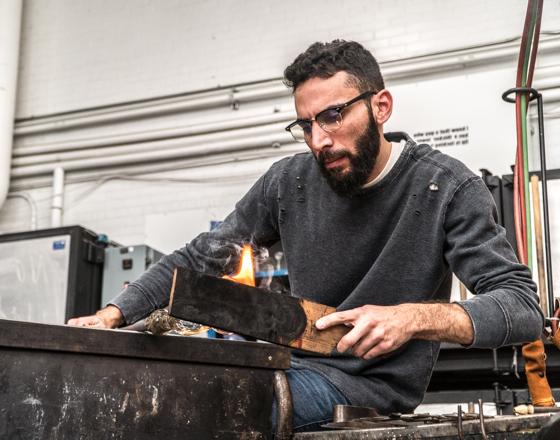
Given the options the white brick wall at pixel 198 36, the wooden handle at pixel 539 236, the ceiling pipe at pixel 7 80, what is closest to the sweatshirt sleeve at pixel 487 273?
the wooden handle at pixel 539 236

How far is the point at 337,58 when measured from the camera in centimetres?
177

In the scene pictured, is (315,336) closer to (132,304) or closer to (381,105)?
(132,304)

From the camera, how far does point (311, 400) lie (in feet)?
5.06

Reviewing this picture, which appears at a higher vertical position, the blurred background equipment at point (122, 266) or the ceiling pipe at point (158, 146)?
the ceiling pipe at point (158, 146)

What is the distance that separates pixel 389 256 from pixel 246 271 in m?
0.33

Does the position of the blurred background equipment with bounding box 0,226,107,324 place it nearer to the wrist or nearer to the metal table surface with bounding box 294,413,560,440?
the wrist

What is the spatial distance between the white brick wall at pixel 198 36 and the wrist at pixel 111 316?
289 cm

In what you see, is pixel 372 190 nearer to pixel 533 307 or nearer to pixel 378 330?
pixel 533 307

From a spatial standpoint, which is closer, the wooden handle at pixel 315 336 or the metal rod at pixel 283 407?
the wooden handle at pixel 315 336

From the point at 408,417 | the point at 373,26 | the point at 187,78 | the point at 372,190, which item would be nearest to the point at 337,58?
the point at 372,190

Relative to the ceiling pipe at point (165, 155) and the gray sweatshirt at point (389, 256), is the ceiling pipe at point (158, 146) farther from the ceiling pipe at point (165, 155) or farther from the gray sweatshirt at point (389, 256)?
the gray sweatshirt at point (389, 256)

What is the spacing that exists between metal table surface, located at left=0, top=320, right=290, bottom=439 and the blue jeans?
57 mm

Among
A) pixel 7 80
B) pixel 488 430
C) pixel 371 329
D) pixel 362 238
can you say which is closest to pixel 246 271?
pixel 362 238

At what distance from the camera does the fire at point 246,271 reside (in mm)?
1796
